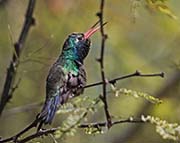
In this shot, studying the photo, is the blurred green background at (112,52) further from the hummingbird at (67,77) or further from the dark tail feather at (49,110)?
the dark tail feather at (49,110)

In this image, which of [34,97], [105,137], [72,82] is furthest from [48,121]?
[105,137]

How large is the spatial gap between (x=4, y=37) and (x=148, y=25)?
1021 millimetres

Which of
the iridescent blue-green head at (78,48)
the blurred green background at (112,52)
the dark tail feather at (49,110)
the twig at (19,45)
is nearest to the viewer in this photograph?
the twig at (19,45)

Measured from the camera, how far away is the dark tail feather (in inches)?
56.7

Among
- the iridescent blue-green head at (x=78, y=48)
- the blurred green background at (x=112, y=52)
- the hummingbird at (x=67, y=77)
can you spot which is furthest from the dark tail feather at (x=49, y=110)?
the blurred green background at (x=112, y=52)

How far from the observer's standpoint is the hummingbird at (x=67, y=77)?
1503 mm

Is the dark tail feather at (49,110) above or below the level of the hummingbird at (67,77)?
below

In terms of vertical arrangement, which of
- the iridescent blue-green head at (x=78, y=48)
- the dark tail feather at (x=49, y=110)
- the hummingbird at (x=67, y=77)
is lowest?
the dark tail feather at (x=49, y=110)

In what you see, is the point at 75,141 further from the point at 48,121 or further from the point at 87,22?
the point at 48,121

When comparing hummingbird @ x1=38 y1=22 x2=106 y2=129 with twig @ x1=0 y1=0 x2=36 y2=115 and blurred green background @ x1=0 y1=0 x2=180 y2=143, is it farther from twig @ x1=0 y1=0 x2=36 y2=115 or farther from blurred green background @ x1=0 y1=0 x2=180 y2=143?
blurred green background @ x1=0 y1=0 x2=180 y2=143

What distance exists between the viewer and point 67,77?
5.26ft

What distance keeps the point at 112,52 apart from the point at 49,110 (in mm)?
2317

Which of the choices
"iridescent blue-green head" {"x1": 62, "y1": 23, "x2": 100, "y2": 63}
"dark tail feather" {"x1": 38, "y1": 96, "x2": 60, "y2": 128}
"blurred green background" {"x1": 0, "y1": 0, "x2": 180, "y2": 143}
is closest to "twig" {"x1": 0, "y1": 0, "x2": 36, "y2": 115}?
"dark tail feather" {"x1": 38, "y1": 96, "x2": 60, "y2": 128}

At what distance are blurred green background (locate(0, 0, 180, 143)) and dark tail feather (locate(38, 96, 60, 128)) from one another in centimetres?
142
